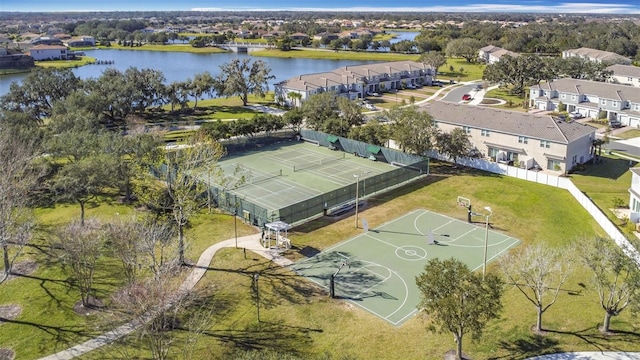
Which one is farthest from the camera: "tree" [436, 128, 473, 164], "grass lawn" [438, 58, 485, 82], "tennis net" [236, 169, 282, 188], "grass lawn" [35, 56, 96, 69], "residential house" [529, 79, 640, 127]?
"grass lawn" [35, 56, 96, 69]

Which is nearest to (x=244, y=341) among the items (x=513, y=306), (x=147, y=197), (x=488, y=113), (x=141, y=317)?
(x=141, y=317)

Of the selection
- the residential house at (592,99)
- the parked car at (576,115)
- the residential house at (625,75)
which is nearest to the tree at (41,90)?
the residential house at (592,99)

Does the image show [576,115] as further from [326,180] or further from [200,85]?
[200,85]

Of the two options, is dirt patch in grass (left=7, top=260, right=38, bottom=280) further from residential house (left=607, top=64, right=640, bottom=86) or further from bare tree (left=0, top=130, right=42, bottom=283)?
residential house (left=607, top=64, right=640, bottom=86)

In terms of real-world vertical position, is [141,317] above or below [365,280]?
above

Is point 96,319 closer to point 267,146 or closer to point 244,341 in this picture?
point 244,341

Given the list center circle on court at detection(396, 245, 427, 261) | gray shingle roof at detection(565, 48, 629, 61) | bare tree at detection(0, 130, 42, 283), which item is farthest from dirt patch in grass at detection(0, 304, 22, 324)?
gray shingle roof at detection(565, 48, 629, 61)
